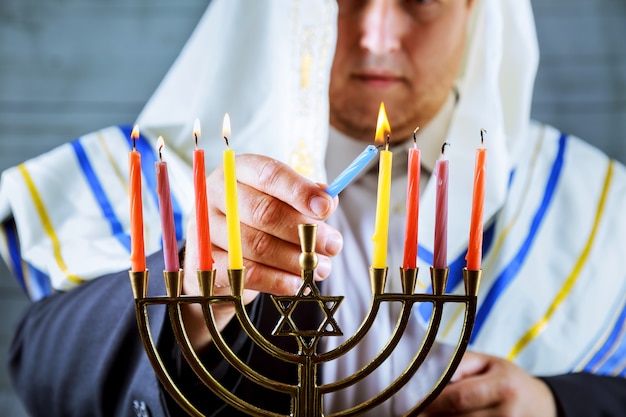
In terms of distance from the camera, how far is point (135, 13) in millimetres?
1302

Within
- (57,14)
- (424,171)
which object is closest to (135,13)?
(57,14)

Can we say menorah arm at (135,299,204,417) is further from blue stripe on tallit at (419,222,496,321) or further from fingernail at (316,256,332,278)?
blue stripe on tallit at (419,222,496,321)

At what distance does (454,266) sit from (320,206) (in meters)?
0.59

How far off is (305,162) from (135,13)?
0.50m

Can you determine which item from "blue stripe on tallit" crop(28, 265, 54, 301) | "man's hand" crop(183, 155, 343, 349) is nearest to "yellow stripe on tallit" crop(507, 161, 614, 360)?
"man's hand" crop(183, 155, 343, 349)

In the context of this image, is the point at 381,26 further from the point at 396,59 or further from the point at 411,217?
the point at 411,217

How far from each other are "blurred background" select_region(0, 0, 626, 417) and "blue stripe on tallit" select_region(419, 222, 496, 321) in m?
0.29

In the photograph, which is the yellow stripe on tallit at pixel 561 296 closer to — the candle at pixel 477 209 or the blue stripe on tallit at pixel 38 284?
the candle at pixel 477 209

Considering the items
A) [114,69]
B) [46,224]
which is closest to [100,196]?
[46,224]

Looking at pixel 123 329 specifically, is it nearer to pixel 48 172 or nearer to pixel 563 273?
pixel 48 172

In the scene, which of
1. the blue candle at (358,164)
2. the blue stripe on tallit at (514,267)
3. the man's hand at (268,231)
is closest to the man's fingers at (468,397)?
the blue stripe on tallit at (514,267)

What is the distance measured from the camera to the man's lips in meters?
1.20

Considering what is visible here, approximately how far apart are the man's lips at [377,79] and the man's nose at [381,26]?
0.12ft

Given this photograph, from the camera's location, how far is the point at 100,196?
118 cm
